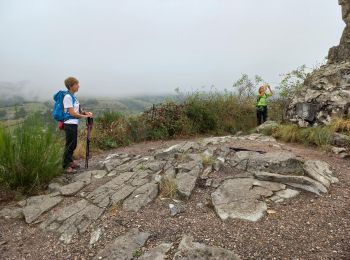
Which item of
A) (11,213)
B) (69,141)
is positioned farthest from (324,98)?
(11,213)

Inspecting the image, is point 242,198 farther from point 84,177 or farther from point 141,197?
point 84,177

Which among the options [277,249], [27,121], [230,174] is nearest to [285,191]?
[230,174]

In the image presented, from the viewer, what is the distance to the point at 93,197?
4988 mm

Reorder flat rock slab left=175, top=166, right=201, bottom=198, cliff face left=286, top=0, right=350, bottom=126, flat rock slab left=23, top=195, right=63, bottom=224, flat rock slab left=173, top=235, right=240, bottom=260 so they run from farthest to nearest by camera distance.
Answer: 1. cliff face left=286, top=0, right=350, bottom=126
2. flat rock slab left=175, top=166, right=201, bottom=198
3. flat rock slab left=23, top=195, right=63, bottom=224
4. flat rock slab left=173, top=235, right=240, bottom=260

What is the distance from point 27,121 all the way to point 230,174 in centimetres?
339

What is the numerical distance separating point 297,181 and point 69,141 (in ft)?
12.6

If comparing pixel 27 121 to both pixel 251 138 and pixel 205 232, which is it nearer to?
pixel 205 232

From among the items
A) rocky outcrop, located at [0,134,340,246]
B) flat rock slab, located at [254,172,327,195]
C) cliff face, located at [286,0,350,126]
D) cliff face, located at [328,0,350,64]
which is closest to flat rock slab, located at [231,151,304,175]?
rocky outcrop, located at [0,134,340,246]

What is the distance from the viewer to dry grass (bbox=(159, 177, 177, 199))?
4.76m

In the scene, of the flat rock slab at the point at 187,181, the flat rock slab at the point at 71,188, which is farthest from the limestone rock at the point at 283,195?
the flat rock slab at the point at 71,188

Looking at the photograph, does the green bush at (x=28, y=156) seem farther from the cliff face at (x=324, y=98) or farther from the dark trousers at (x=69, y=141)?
the cliff face at (x=324, y=98)

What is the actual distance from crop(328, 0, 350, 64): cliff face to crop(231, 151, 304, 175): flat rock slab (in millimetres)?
6000

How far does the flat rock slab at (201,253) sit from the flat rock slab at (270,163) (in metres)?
2.23

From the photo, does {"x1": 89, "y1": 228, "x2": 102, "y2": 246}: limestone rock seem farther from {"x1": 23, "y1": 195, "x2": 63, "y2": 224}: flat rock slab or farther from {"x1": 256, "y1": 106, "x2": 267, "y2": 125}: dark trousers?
{"x1": 256, "y1": 106, "x2": 267, "y2": 125}: dark trousers
